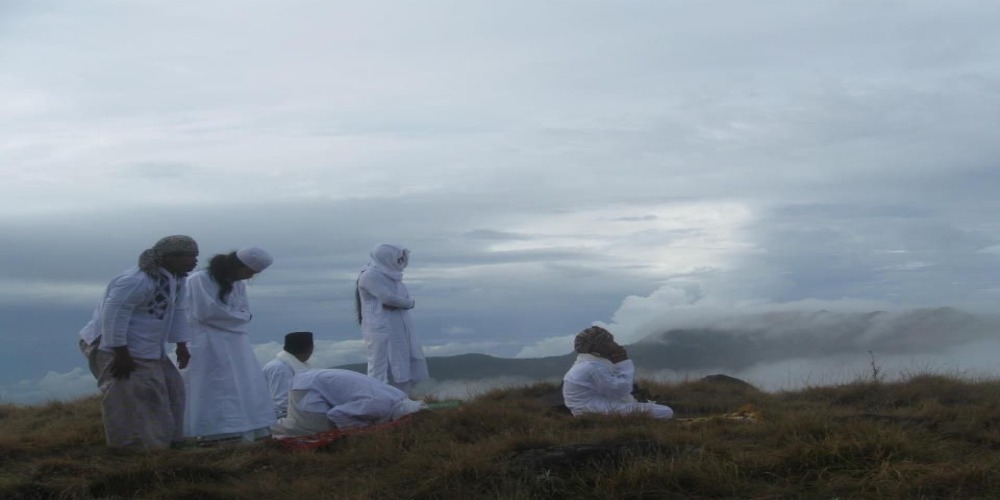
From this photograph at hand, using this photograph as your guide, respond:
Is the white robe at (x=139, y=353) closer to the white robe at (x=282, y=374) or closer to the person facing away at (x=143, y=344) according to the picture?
the person facing away at (x=143, y=344)

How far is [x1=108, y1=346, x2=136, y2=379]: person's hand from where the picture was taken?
26.9ft

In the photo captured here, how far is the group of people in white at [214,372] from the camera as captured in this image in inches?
→ 327

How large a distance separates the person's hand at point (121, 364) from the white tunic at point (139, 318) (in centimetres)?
6

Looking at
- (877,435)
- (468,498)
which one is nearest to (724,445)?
(877,435)

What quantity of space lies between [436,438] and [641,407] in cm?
217

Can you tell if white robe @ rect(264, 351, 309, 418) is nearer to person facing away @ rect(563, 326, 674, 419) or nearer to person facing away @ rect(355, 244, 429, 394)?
person facing away @ rect(355, 244, 429, 394)

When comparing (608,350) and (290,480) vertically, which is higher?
(608,350)

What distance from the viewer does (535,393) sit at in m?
12.4

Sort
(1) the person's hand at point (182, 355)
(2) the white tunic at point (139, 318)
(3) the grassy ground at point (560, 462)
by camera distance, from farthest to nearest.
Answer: (1) the person's hand at point (182, 355)
(2) the white tunic at point (139, 318)
(3) the grassy ground at point (560, 462)

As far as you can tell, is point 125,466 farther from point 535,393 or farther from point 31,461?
point 535,393

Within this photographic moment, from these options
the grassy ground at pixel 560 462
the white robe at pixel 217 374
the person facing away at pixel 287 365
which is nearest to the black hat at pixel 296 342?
the person facing away at pixel 287 365

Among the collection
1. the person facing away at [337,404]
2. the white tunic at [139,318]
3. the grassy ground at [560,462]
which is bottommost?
the grassy ground at [560,462]

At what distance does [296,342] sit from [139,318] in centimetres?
248

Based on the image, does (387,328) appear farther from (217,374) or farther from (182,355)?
(182,355)
